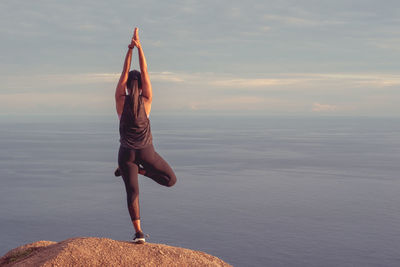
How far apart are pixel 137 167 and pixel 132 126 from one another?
1.03m

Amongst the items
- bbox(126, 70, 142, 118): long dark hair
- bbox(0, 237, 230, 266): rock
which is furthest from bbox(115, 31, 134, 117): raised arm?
bbox(0, 237, 230, 266): rock

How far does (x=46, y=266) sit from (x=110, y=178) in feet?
482

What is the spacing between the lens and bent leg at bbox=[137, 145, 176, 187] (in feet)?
32.5

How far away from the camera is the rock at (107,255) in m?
9.66

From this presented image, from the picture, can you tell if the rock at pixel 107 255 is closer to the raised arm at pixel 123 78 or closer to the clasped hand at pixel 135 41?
the raised arm at pixel 123 78

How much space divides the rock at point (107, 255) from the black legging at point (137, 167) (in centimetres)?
97

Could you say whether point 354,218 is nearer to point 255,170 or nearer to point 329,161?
point 255,170

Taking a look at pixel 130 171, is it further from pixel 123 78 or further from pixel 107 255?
pixel 123 78

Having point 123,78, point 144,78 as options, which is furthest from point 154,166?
point 123,78

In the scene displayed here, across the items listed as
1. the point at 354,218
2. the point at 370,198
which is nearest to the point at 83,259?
the point at 354,218

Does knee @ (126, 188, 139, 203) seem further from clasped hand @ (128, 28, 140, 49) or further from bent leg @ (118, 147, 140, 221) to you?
clasped hand @ (128, 28, 140, 49)

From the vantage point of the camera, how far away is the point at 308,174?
509 feet

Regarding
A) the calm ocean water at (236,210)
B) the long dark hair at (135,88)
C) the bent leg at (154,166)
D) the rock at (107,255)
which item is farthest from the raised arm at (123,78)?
the calm ocean water at (236,210)

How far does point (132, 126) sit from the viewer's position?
988 cm
